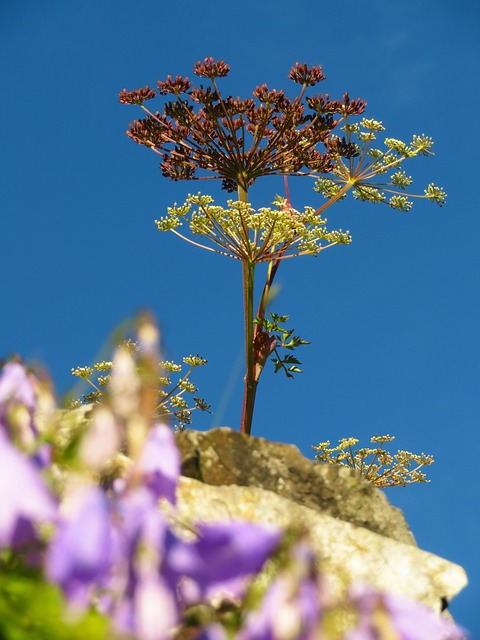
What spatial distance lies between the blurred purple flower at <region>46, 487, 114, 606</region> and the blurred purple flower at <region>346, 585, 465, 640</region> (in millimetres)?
506

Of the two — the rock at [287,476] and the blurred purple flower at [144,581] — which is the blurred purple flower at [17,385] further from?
the rock at [287,476]

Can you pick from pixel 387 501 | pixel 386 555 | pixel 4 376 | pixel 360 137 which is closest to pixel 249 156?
pixel 360 137

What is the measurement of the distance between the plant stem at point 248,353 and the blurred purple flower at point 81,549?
32.9ft

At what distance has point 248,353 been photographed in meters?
12.1

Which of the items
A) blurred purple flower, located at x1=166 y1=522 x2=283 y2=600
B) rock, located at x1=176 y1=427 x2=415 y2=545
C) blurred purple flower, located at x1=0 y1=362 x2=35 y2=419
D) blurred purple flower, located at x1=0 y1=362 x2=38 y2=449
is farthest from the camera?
rock, located at x1=176 y1=427 x2=415 y2=545

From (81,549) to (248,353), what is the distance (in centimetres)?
1063

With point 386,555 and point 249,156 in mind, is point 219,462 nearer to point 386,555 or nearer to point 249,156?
point 386,555

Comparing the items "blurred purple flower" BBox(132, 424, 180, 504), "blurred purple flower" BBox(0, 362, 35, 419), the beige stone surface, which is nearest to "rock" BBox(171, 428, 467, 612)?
the beige stone surface

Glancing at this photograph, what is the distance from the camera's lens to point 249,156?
1306 centimetres

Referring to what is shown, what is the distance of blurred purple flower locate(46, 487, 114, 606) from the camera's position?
4.79 ft

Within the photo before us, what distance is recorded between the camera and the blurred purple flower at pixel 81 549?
146 centimetres

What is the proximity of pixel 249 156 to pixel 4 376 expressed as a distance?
1114 cm

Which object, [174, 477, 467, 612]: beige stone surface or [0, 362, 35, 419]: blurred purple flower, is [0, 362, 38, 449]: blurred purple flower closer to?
[0, 362, 35, 419]: blurred purple flower

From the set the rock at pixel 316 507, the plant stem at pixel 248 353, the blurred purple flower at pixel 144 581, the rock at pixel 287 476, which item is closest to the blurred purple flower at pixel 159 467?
the blurred purple flower at pixel 144 581
